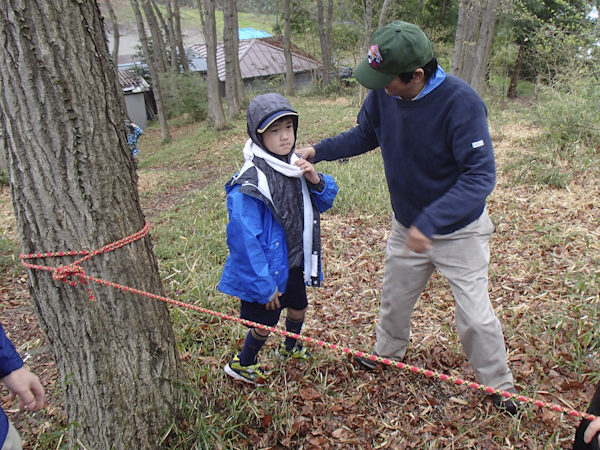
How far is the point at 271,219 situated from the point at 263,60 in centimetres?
3843

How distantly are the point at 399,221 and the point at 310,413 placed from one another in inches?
54.4

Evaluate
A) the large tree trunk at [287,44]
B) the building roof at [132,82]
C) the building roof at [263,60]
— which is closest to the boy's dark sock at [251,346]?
the large tree trunk at [287,44]

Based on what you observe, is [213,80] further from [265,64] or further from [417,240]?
[265,64]

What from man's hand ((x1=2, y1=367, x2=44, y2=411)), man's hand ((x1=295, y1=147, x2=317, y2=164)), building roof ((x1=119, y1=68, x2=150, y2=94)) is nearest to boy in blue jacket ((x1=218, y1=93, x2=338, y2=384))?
man's hand ((x1=295, y1=147, x2=317, y2=164))

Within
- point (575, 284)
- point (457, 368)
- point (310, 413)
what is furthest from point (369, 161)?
point (310, 413)

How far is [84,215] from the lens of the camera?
6.41 feet

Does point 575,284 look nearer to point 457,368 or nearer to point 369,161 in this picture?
point 457,368

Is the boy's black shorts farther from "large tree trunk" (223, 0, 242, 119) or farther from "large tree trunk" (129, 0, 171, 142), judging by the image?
"large tree trunk" (129, 0, 171, 142)

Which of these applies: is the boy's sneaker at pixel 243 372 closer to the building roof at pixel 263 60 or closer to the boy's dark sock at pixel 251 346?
the boy's dark sock at pixel 251 346

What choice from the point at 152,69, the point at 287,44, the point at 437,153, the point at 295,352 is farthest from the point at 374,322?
the point at 287,44

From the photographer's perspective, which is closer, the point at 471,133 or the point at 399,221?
the point at 471,133

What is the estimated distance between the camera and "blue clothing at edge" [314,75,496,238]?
6.82 feet

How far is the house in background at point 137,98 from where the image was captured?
29.4 m

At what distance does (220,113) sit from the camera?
1705cm
